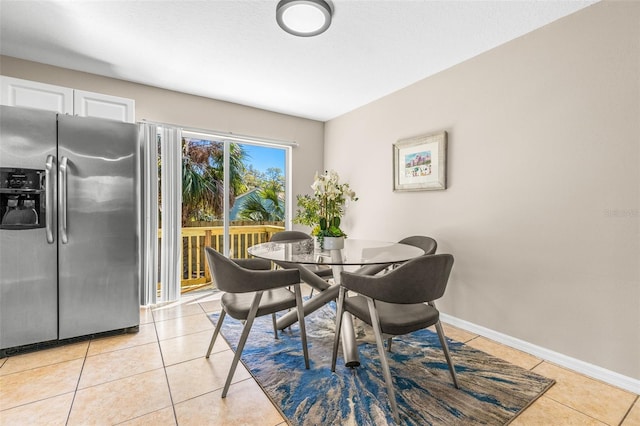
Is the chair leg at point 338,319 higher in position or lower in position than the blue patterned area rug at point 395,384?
higher

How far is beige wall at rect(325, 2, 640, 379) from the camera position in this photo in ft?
6.07

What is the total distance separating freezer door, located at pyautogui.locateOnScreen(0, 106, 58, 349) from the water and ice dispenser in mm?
22

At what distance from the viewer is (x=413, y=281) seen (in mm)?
1548

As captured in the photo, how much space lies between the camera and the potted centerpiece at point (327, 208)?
245cm

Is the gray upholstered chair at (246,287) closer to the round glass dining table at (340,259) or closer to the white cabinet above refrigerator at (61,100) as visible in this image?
the round glass dining table at (340,259)

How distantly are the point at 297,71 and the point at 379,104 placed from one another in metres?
1.19

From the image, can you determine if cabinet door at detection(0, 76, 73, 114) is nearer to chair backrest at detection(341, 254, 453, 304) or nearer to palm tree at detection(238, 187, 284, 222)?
palm tree at detection(238, 187, 284, 222)

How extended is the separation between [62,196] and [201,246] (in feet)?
6.22

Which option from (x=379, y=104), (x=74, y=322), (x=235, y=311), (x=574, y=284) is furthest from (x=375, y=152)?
(x=74, y=322)

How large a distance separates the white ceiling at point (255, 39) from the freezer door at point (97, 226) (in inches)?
28.1

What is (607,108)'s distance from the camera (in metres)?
1.90

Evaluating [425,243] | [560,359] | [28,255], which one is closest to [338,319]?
[425,243]

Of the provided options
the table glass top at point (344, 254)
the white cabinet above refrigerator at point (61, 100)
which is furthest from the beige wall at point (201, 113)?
the table glass top at point (344, 254)

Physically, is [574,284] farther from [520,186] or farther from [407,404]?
[407,404]
